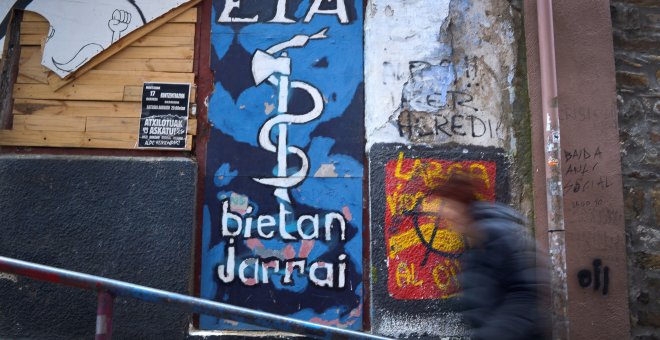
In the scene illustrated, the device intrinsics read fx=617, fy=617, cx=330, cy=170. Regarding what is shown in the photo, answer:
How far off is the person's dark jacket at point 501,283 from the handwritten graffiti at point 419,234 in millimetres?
1942

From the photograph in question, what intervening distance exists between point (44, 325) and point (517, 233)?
3.43 m

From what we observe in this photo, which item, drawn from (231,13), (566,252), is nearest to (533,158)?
(566,252)

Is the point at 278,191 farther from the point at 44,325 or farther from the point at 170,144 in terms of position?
the point at 44,325

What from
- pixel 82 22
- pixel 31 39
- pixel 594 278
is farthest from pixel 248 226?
pixel 594 278

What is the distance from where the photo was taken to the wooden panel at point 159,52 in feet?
15.9

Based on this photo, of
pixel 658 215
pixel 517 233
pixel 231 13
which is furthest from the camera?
pixel 231 13

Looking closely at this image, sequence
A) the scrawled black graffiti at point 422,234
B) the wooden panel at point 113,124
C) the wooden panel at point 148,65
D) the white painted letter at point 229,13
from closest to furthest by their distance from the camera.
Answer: the scrawled black graffiti at point 422,234 < the wooden panel at point 113,124 < the wooden panel at point 148,65 < the white painted letter at point 229,13

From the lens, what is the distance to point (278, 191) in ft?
15.5

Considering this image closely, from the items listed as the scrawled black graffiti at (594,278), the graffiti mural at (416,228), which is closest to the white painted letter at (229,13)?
the graffiti mural at (416,228)

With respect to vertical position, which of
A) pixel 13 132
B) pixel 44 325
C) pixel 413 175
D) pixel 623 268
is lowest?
pixel 44 325

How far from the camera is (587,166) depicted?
14.5ft

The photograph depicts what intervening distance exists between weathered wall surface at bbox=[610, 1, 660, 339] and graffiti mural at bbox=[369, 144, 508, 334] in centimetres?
95

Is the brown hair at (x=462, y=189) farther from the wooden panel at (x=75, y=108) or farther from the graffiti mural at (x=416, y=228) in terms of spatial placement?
the wooden panel at (x=75, y=108)

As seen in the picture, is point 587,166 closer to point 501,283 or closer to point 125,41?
point 501,283
